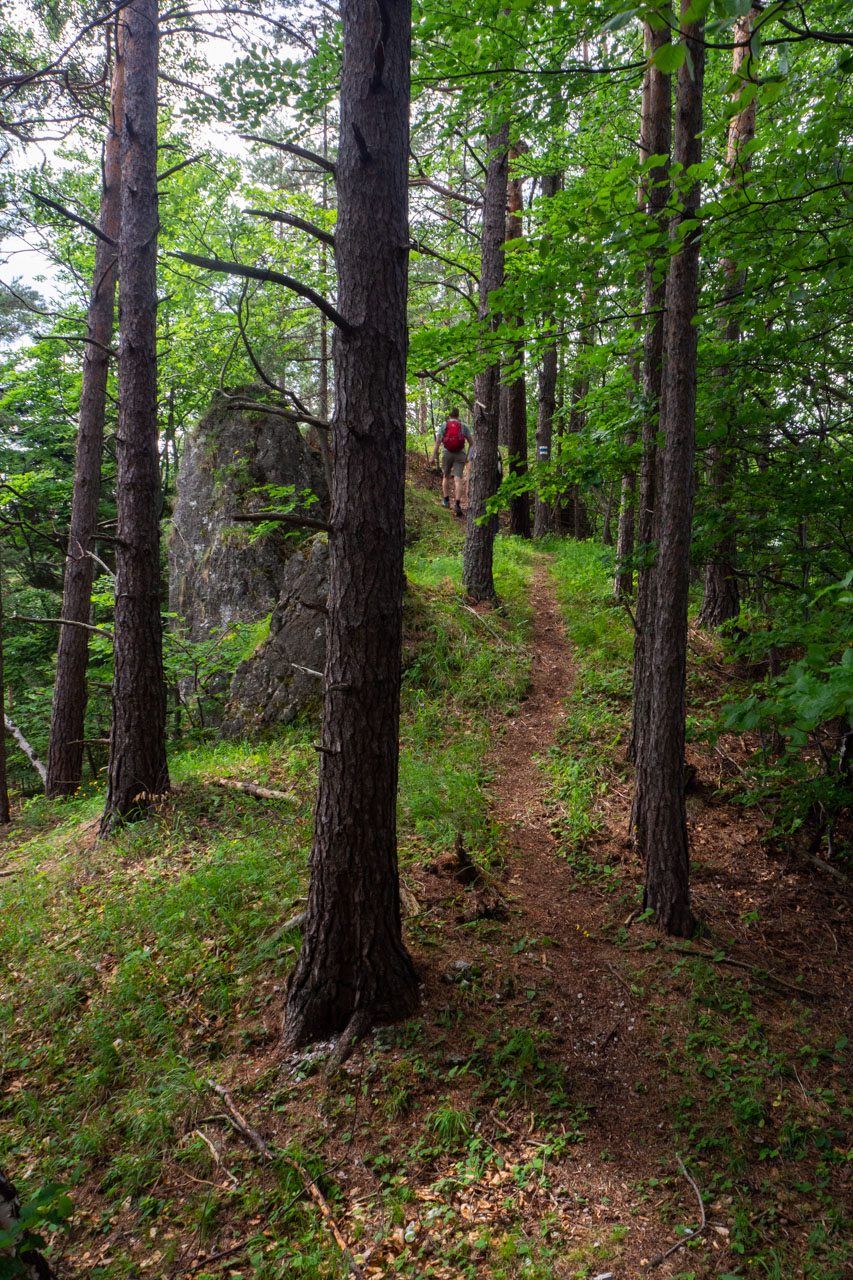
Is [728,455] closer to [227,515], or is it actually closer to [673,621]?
[673,621]

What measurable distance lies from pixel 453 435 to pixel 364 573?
11.7 metres

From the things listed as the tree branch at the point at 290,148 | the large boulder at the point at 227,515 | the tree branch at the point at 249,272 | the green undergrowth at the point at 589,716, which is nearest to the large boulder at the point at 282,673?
the large boulder at the point at 227,515

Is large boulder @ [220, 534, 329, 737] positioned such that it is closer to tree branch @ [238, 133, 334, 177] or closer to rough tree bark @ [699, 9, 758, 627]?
rough tree bark @ [699, 9, 758, 627]

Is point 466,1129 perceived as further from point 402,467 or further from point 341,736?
point 402,467

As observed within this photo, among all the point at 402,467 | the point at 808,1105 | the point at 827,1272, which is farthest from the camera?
the point at 402,467

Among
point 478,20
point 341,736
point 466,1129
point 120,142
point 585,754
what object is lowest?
point 466,1129

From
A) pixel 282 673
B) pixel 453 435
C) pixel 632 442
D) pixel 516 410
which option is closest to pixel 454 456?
pixel 453 435

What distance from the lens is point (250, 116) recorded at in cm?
551

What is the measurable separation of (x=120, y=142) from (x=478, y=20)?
22.9ft

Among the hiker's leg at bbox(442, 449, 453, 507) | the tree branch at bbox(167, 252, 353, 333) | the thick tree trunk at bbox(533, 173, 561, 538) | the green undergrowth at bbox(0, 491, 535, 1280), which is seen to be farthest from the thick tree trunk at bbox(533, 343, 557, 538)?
the tree branch at bbox(167, 252, 353, 333)

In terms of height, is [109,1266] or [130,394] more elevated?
[130,394]

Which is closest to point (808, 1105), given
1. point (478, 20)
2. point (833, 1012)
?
point (833, 1012)

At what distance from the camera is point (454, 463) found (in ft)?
50.7

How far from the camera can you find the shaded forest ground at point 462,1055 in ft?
8.99
